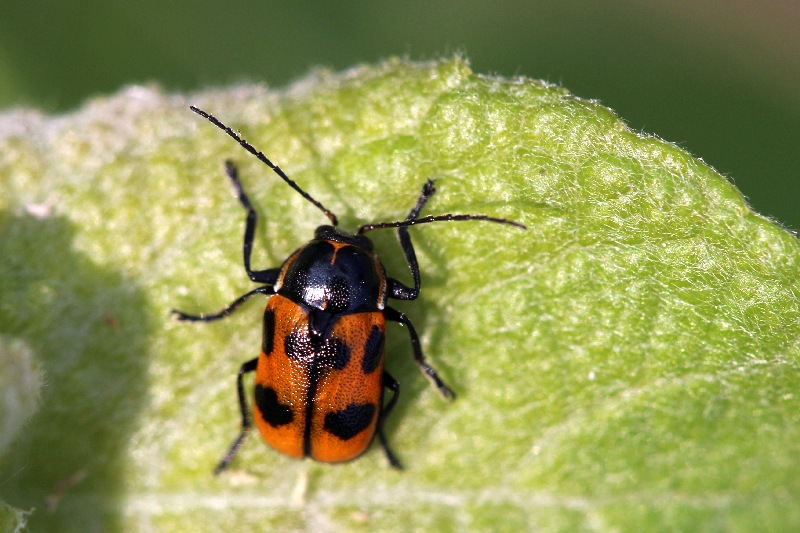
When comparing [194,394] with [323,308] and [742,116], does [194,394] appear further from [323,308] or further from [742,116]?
[742,116]

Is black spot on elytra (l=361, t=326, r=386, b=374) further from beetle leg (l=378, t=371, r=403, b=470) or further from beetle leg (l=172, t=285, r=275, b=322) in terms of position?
beetle leg (l=172, t=285, r=275, b=322)

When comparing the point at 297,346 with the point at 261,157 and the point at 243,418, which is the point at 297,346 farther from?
the point at 261,157

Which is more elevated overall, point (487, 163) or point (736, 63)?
point (736, 63)

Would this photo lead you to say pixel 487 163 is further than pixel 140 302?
No

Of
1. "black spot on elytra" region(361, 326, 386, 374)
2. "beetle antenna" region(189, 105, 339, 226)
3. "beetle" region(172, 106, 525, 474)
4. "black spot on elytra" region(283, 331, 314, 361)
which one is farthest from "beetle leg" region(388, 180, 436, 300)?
"black spot on elytra" region(283, 331, 314, 361)

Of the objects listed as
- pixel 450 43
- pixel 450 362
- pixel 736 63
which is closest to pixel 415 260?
pixel 450 362

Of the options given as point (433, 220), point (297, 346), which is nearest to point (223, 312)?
point (297, 346)

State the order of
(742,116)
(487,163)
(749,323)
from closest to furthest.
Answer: (749,323), (487,163), (742,116)
